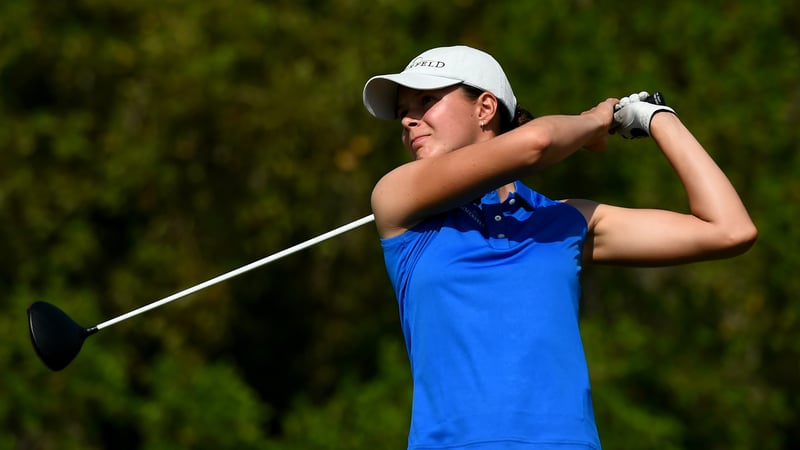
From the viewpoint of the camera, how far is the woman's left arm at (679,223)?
129 inches

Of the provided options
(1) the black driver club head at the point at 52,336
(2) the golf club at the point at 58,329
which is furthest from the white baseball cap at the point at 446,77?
(1) the black driver club head at the point at 52,336

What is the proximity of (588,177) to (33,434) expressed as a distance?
4.51 m

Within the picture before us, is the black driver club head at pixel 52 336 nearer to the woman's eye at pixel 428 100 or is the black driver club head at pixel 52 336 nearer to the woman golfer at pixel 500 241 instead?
the woman golfer at pixel 500 241

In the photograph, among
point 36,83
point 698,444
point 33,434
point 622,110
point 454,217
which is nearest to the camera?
point 454,217

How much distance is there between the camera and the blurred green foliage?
956 cm

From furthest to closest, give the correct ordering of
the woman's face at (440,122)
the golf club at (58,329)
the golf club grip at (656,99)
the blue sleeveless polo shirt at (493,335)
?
the golf club at (58,329) → the golf club grip at (656,99) → the woman's face at (440,122) → the blue sleeveless polo shirt at (493,335)

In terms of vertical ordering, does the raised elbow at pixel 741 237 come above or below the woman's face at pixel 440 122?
below

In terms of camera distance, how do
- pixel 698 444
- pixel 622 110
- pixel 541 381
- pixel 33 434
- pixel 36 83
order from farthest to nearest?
1. pixel 698 444
2. pixel 36 83
3. pixel 33 434
4. pixel 622 110
5. pixel 541 381

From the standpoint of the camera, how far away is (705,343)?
10.5m

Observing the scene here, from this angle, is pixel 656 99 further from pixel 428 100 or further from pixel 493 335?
pixel 493 335

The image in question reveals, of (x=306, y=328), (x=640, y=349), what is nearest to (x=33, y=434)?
(x=306, y=328)

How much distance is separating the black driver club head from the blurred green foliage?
17.9 ft

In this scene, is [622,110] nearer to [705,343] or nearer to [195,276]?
[195,276]

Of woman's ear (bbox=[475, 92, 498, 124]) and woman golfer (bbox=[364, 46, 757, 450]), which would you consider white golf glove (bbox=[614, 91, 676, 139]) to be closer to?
woman golfer (bbox=[364, 46, 757, 450])
